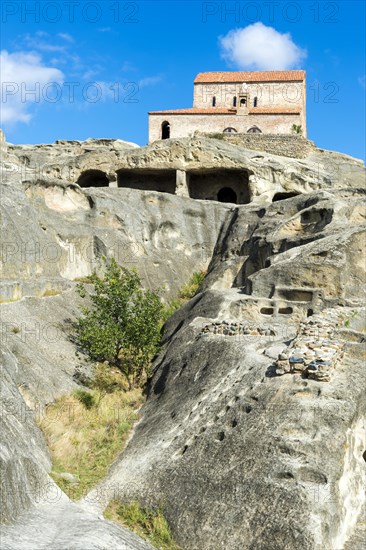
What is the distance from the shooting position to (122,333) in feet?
48.1

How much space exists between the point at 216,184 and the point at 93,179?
6.74m

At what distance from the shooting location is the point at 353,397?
27.1ft

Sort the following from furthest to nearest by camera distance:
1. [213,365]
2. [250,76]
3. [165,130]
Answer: [250,76] < [165,130] < [213,365]

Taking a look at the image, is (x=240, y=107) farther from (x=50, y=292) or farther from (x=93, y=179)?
(x=50, y=292)

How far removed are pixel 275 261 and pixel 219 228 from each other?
8587 millimetres

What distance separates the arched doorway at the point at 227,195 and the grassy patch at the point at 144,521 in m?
23.2

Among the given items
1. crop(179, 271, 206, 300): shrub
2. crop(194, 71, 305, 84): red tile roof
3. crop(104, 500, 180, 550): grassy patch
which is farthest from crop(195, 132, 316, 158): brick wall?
crop(104, 500, 180, 550): grassy patch

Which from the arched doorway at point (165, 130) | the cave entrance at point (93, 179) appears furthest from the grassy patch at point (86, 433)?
the arched doorway at point (165, 130)

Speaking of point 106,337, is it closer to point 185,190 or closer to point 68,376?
point 68,376

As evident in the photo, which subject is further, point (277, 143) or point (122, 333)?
point (277, 143)

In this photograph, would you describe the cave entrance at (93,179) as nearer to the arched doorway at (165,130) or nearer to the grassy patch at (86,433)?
the arched doorway at (165,130)

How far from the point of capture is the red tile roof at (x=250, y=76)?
41.2 m

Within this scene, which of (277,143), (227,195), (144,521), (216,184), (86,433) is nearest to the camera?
(144,521)

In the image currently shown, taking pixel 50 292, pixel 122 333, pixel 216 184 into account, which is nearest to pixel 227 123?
pixel 216 184
